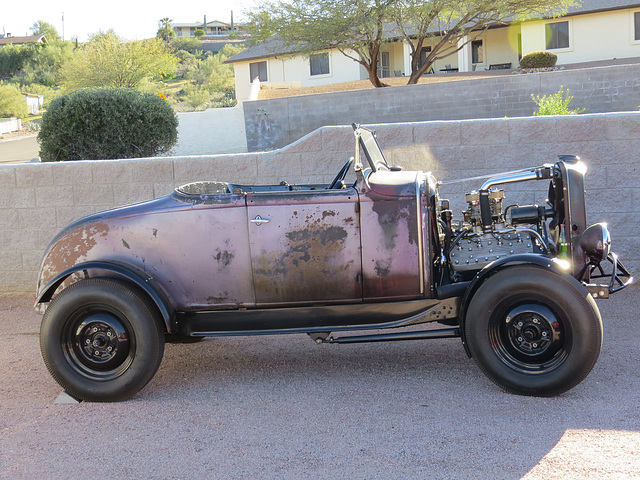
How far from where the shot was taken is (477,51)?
4100cm

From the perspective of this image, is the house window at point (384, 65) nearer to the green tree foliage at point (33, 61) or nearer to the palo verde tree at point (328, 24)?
the palo verde tree at point (328, 24)

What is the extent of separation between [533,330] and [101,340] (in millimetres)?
3032

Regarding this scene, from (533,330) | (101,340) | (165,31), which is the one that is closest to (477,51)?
(533,330)

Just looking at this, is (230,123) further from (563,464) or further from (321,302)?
(563,464)

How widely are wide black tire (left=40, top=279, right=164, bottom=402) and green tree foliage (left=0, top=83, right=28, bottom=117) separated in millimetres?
53570

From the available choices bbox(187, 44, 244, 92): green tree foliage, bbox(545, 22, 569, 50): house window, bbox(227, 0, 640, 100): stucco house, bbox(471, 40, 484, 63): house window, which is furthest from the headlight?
bbox(187, 44, 244, 92): green tree foliage

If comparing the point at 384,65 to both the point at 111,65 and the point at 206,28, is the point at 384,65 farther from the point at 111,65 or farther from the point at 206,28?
the point at 206,28

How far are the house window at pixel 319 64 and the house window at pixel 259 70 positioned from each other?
4118 millimetres

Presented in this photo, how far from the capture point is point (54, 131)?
13.5 metres

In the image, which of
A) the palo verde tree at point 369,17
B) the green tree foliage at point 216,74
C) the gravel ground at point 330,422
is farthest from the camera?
the green tree foliage at point 216,74

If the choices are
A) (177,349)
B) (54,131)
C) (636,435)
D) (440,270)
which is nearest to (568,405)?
(636,435)

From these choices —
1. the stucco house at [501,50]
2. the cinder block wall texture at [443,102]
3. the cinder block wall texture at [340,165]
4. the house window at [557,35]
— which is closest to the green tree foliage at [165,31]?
the stucco house at [501,50]

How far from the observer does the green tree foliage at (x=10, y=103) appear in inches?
2099

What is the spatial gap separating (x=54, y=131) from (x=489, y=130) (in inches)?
348
